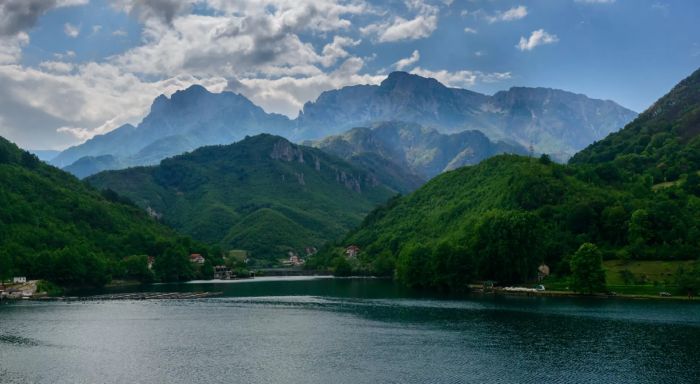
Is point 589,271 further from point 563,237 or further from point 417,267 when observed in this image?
point 417,267

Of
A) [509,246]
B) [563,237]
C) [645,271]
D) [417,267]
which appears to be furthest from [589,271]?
[417,267]

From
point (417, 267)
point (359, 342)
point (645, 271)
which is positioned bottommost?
point (359, 342)

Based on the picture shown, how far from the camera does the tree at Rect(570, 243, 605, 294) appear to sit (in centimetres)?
13438

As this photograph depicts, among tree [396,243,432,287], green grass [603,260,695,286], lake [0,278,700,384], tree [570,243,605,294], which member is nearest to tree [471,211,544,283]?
tree [396,243,432,287]

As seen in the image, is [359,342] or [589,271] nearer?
[359,342]

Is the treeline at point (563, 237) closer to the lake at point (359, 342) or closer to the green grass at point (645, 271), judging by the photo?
the green grass at point (645, 271)

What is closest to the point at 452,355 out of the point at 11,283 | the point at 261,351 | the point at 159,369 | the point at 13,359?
the point at 261,351

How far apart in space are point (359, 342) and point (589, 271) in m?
69.0

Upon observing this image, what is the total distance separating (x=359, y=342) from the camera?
87.8m

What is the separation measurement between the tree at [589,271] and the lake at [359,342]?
249 inches

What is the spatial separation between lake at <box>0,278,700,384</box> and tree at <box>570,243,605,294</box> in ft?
20.8

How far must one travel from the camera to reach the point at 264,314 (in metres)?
121

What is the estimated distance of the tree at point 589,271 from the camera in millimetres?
134375

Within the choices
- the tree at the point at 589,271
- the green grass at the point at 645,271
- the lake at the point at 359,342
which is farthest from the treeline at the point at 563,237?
the lake at the point at 359,342
